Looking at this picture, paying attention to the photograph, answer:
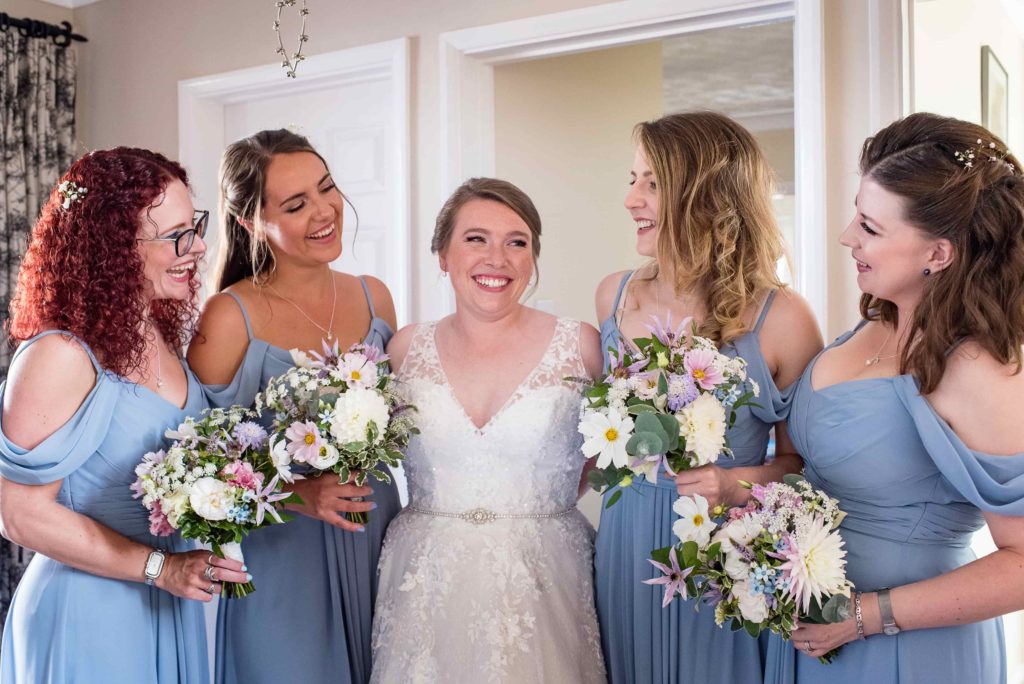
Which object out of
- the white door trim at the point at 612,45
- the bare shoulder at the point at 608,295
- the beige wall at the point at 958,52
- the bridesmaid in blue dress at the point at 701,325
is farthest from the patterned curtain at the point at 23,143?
the beige wall at the point at 958,52

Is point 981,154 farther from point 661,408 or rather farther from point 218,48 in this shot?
point 218,48

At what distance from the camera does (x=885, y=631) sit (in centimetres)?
181

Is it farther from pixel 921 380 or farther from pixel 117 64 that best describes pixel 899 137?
pixel 117 64

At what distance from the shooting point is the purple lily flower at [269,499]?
6.56 feet

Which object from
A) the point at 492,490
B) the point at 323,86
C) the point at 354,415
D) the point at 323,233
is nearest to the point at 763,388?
the point at 492,490

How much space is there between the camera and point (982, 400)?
5.64 feet

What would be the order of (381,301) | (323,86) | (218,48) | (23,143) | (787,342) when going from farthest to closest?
(23,143), (218,48), (323,86), (381,301), (787,342)

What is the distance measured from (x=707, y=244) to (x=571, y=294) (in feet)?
7.99

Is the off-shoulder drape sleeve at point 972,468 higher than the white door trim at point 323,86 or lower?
lower

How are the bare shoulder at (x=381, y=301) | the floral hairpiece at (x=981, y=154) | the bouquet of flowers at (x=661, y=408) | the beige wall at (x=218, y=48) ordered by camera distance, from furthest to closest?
the beige wall at (x=218, y=48)
the bare shoulder at (x=381, y=301)
the bouquet of flowers at (x=661, y=408)
the floral hairpiece at (x=981, y=154)

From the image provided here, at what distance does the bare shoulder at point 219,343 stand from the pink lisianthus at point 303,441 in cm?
53

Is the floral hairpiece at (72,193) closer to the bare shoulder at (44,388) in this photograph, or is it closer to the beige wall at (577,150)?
the bare shoulder at (44,388)

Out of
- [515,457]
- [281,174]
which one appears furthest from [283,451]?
[281,174]

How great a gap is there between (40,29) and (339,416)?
3.66 metres
